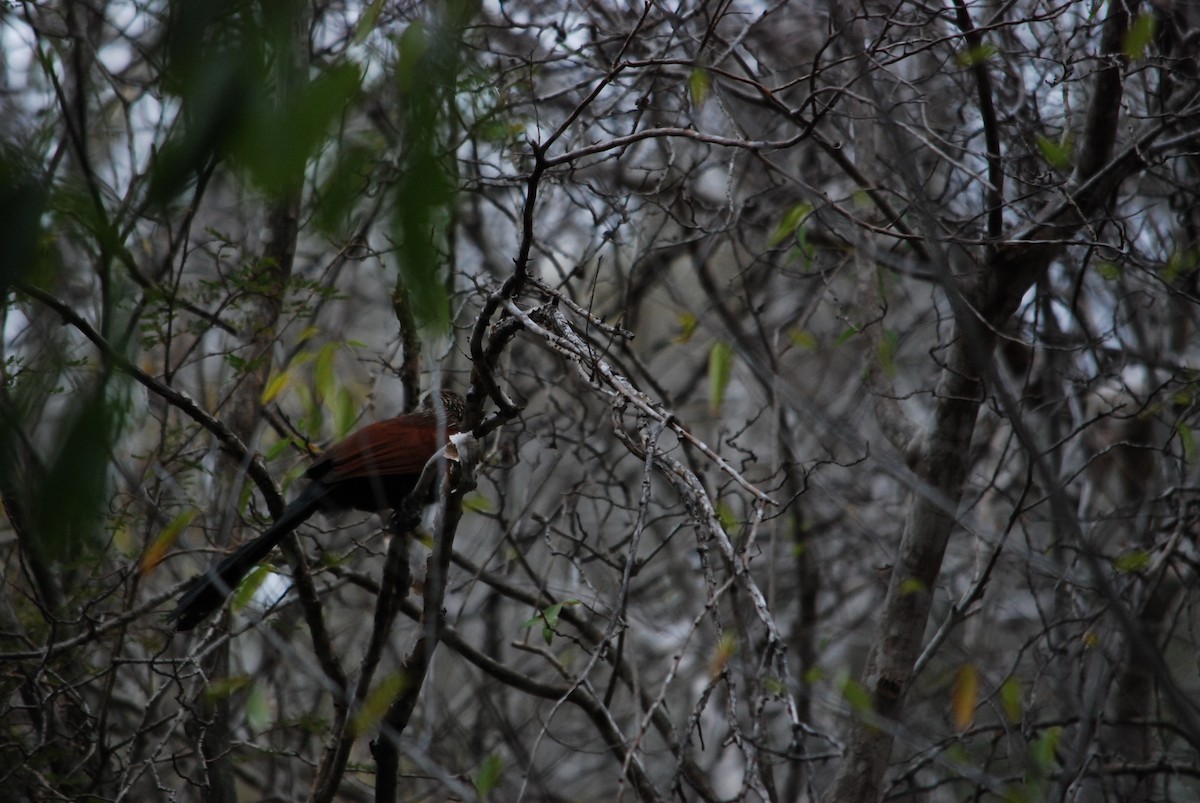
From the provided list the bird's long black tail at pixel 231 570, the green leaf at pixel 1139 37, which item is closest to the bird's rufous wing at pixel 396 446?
the bird's long black tail at pixel 231 570

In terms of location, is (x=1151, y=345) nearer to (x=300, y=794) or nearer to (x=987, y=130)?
(x=987, y=130)

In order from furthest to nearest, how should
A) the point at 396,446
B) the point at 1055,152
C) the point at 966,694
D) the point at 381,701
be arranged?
1. the point at 396,446
2. the point at 966,694
3. the point at 1055,152
4. the point at 381,701

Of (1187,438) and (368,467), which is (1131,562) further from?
(368,467)

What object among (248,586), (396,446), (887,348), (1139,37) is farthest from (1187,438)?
(248,586)

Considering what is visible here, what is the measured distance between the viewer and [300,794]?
5.77 metres

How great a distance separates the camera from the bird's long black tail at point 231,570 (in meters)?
3.51

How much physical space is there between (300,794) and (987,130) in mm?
4936

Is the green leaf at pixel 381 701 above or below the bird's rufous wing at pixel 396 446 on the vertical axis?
below

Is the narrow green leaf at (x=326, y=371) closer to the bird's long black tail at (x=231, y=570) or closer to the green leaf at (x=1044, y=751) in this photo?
the bird's long black tail at (x=231, y=570)

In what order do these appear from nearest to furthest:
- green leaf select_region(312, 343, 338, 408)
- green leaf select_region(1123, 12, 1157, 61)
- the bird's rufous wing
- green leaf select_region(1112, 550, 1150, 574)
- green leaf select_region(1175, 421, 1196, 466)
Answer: green leaf select_region(1123, 12, 1157, 61)
green leaf select_region(1112, 550, 1150, 574)
green leaf select_region(1175, 421, 1196, 466)
green leaf select_region(312, 343, 338, 408)
the bird's rufous wing

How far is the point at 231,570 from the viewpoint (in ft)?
12.0

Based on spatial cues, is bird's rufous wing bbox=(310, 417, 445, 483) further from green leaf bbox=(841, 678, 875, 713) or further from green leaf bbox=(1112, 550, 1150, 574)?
green leaf bbox=(1112, 550, 1150, 574)

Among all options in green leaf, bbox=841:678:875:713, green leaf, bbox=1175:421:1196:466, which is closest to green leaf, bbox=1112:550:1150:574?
green leaf, bbox=1175:421:1196:466

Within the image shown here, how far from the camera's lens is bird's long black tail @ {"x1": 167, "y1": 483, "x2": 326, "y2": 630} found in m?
3.51
